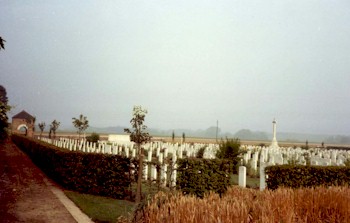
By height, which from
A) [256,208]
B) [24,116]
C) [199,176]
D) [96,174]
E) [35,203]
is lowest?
[35,203]

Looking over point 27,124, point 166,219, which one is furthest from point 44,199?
point 27,124

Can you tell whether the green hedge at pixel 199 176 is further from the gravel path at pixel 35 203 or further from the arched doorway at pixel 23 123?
the arched doorway at pixel 23 123

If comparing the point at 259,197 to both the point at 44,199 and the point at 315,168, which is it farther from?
the point at 44,199

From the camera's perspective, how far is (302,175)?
412 inches

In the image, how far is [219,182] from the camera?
33.1 feet

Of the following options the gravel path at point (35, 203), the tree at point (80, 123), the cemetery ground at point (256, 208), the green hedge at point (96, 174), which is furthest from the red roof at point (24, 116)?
the cemetery ground at point (256, 208)

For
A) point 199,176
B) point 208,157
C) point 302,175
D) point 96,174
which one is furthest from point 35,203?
point 208,157

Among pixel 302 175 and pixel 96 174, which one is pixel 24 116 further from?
pixel 302 175

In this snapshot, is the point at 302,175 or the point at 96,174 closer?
the point at 302,175

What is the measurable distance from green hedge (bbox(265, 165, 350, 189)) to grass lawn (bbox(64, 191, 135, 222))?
4.49 meters

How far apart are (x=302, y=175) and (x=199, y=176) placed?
11.2 ft

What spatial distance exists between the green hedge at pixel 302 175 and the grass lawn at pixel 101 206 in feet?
14.7

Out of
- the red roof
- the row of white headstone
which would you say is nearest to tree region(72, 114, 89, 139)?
the row of white headstone

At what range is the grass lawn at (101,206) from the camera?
8.23m
